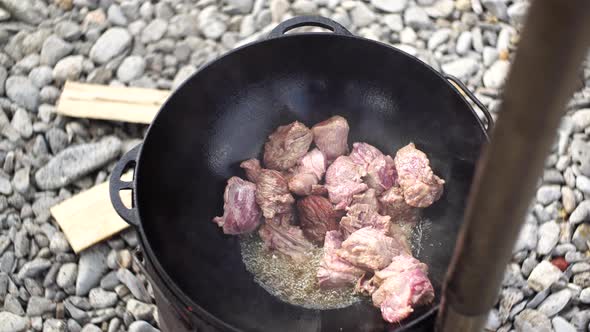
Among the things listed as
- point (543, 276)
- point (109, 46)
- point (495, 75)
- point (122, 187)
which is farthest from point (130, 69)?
point (543, 276)

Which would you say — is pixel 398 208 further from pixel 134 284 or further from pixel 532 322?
pixel 134 284

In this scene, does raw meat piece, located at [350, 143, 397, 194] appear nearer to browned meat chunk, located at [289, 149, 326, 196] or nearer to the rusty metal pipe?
browned meat chunk, located at [289, 149, 326, 196]

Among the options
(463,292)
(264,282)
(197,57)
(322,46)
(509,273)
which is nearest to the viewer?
(463,292)

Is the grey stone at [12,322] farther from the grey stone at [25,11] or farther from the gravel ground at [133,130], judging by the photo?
the grey stone at [25,11]

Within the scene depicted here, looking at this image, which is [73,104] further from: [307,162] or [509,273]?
[509,273]

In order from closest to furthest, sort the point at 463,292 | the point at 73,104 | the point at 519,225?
the point at 519,225 → the point at 463,292 → the point at 73,104

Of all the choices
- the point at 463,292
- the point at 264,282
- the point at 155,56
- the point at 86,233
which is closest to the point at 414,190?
the point at 264,282
